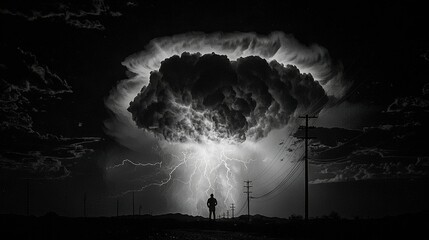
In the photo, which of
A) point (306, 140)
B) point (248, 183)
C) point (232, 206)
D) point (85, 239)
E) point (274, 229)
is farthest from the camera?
point (232, 206)

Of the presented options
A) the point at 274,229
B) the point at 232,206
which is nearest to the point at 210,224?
the point at 274,229

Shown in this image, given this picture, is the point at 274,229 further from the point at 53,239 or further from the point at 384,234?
the point at 53,239

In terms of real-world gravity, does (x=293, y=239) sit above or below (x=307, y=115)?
below

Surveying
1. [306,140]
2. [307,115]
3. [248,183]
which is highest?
[307,115]

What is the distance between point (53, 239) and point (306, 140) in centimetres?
2978

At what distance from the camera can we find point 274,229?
19578 mm

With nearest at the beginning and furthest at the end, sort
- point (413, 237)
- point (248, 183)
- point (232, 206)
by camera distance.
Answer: point (413, 237) < point (248, 183) < point (232, 206)

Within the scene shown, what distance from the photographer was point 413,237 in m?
12.3

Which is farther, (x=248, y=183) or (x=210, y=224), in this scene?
(x=248, y=183)

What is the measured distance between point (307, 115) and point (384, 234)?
27.0 m

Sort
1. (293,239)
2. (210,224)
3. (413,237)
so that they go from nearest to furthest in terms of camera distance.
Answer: (413,237) → (293,239) → (210,224)

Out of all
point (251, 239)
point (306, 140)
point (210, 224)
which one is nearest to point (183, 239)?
point (251, 239)

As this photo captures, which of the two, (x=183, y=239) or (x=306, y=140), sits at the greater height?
(x=306, y=140)

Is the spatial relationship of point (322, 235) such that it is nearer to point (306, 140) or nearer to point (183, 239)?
point (183, 239)
